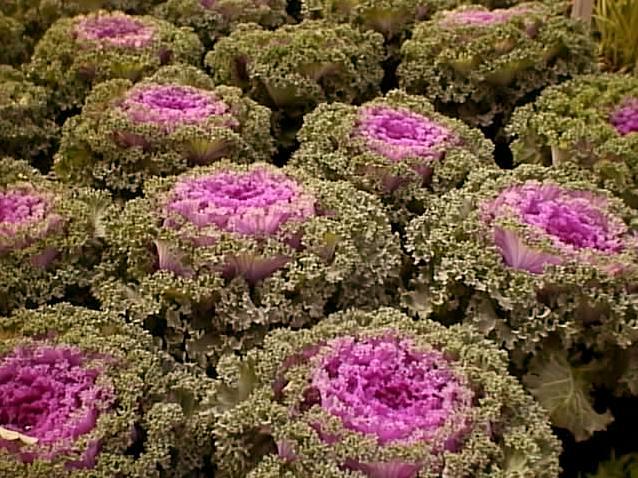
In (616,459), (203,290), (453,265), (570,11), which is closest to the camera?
(203,290)

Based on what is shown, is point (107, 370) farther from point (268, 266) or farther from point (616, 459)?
point (616, 459)

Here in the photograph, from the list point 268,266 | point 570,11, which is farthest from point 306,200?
point 570,11

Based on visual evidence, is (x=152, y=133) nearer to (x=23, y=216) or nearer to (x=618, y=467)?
(x=23, y=216)

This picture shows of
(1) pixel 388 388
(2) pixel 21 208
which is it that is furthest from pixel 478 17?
(1) pixel 388 388

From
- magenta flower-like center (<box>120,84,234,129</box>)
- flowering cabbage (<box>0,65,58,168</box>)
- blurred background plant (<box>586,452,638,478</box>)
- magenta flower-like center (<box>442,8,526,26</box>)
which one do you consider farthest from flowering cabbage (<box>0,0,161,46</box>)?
blurred background plant (<box>586,452,638,478</box>)

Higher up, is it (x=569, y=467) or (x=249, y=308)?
(x=249, y=308)

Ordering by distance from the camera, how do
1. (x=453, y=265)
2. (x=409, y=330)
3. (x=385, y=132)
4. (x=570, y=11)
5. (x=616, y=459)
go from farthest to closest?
(x=570, y=11), (x=385, y=132), (x=616, y=459), (x=453, y=265), (x=409, y=330)
